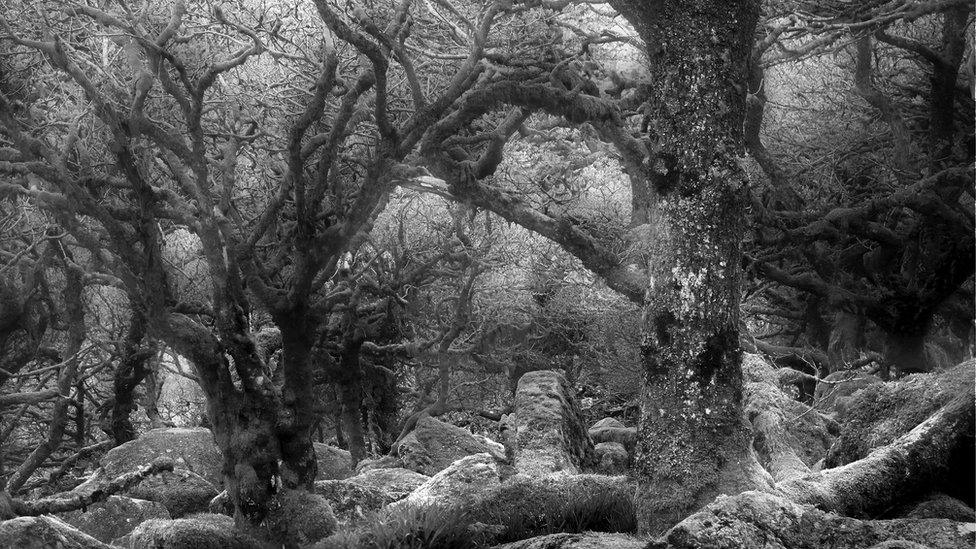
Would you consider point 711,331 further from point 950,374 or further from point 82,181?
point 82,181

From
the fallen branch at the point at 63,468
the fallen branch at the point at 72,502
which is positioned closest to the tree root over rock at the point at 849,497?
the fallen branch at the point at 72,502

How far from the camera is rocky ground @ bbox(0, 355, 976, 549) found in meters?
4.84

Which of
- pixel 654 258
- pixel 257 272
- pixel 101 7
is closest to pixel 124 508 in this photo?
pixel 257 272

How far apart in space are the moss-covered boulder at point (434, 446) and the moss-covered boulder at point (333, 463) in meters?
1.56

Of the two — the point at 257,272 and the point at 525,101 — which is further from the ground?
the point at 525,101

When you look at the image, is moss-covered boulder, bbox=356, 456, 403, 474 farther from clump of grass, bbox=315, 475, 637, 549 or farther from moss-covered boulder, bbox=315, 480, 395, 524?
clump of grass, bbox=315, 475, 637, 549

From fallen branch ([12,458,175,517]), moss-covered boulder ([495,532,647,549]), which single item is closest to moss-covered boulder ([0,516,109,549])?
fallen branch ([12,458,175,517])

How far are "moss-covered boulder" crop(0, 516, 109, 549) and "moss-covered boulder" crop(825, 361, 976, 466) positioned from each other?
257 inches

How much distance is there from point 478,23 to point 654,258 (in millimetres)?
3981

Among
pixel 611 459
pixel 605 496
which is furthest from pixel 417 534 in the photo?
pixel 611 459

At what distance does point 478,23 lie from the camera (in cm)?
1084

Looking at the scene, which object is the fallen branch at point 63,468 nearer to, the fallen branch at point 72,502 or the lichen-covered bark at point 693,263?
the fallen branch at point 72,502

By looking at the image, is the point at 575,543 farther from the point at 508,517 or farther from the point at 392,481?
the point at 392,481

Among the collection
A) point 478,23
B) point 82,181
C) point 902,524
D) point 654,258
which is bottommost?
point 902,524
